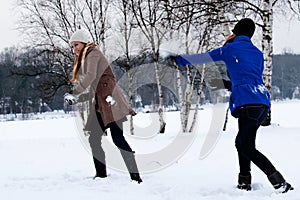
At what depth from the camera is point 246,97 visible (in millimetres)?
3312

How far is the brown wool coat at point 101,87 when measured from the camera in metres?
3.97

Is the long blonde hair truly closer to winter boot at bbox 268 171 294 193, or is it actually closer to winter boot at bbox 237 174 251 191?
winter boot at bbox 237 174 251 191

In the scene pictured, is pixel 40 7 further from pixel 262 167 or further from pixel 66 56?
pixel 262 167

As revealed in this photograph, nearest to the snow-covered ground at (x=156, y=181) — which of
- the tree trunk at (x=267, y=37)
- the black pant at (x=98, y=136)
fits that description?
the black pant at (x=98, y=136)

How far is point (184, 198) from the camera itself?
3.22 meters

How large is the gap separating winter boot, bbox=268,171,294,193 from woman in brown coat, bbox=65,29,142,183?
1416 millimetres

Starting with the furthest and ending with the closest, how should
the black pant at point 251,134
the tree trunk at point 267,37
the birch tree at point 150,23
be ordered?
the birch tree at point 150,23 → the tree trunk at point 267,37 → the black pant at point 251,134

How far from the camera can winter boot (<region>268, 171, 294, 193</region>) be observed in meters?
3.16

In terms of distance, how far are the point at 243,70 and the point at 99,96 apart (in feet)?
5.39

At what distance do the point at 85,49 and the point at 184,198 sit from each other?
2020mm

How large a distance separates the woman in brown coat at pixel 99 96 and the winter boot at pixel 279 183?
1416 mm

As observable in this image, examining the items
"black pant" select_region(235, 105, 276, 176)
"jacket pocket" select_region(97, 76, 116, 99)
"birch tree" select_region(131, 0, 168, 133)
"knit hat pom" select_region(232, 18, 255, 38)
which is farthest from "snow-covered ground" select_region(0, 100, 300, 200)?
"birch tree" select_region(131, 0, 168, 133)

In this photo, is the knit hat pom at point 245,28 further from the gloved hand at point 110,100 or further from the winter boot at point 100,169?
the winter boot at point 100,169

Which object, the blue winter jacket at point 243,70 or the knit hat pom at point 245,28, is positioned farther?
the knit hat pom at point 245,28
